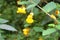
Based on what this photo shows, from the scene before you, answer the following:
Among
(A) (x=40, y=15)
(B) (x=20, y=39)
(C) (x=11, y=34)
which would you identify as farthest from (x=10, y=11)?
(A) (x=40, y=15)

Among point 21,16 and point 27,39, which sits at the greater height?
point 21,16

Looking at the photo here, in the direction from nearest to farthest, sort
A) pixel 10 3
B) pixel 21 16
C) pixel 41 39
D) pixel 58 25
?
pixel 58 25, pixel 41 39, pixel 21 16, pixel 10 3

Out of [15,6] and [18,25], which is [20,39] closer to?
[18,25]

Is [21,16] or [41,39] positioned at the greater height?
[21,16]

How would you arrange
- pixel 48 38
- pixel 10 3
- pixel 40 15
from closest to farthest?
pixel 48 38
pixel 40 15
pixel 10 3

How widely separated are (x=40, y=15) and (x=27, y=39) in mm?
435

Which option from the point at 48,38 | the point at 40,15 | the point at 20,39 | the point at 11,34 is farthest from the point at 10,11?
the point at 48,38

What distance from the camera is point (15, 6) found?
2.26m

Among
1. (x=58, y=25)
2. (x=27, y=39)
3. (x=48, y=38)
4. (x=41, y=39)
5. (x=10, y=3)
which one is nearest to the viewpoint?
(x=58, y=25)

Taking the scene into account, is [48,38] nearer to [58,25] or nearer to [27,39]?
[58,25]

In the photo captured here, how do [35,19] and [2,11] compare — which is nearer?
[35,19]

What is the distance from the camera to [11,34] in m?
2.18

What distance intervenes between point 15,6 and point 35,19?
54 centimetres

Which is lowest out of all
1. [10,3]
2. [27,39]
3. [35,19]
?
[27,39]
